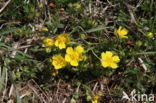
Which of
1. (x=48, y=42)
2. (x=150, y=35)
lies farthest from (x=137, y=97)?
(x=48, y=42)

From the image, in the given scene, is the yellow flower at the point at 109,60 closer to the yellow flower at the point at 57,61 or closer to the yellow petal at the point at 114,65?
the yellow petal at the point at 114,65

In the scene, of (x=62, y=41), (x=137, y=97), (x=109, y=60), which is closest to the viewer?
(x=109, y=60)

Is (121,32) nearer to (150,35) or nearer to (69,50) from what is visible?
(150,35)

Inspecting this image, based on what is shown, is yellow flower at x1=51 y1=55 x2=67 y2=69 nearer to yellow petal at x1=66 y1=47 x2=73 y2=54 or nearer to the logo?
yellow petal at x1=66 y1=47 x2=73 y2=54

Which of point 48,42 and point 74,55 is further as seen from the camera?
point 48,42

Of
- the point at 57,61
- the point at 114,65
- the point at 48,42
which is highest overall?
the point at 48,42

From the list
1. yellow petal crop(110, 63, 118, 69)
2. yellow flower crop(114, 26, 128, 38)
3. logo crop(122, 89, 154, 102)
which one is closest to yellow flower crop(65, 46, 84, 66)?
yellow petal crop(110, 63, 118, 69)

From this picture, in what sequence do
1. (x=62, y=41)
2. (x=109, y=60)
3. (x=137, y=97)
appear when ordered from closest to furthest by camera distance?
1. (x=109, y=60)
2. (x=62, y=41)
3. (x=137, y=97)
